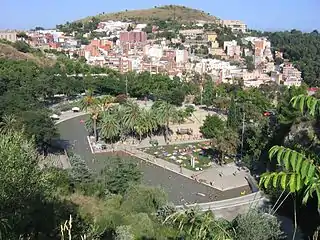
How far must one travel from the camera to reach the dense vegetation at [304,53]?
194 feet

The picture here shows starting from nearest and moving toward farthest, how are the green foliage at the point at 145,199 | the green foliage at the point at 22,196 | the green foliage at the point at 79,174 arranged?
the green foliage at the point at 22,196 < the green foliage at the point at 145,199 < the green foliage at the point at 79,174

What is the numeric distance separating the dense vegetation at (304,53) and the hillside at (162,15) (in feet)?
70.0

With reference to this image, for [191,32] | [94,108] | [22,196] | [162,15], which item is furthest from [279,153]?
[162,15]

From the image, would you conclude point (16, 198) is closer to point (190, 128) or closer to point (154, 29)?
point (190, 128)

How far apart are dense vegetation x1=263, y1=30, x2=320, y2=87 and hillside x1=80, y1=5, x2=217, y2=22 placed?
840 inches

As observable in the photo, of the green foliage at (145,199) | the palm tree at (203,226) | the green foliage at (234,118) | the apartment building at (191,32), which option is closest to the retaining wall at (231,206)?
the green foliage at (145,199)

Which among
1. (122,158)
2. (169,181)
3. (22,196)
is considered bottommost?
(169,181)

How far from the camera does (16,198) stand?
661 centimetres

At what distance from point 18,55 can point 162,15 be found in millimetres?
62581

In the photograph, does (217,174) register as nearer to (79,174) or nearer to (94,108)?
(79,174)

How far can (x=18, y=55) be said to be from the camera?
49.2m

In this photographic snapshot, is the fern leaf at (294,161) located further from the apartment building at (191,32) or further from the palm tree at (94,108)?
the apartment building at (191,32)

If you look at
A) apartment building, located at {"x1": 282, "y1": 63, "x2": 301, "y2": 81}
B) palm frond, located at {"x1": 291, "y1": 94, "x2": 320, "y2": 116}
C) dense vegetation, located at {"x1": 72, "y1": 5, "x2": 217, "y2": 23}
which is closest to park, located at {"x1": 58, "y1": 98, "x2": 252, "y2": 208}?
palm frond, located at {"x1": 291, "y1": 94, "x2": 320, "y2": 116}

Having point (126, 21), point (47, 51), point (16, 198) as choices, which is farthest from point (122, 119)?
point (126, 21)
